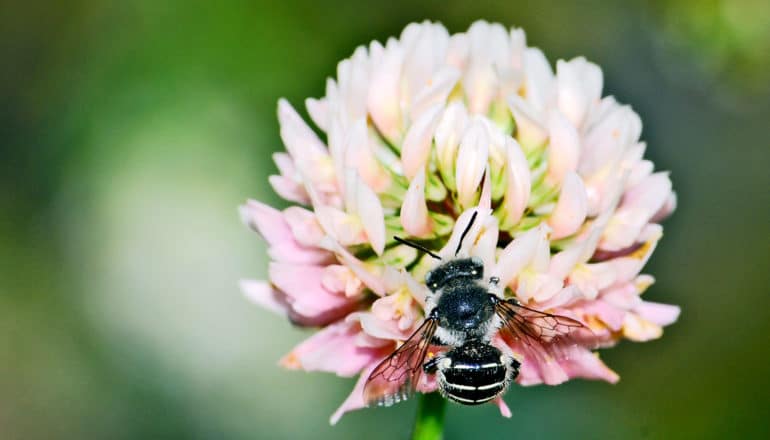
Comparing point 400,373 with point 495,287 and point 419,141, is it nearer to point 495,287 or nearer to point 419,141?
point 495,287

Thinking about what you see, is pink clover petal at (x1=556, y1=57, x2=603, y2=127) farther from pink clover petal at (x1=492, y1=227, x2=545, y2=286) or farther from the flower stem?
the flower stem

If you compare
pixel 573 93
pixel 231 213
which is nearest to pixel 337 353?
pixel 573 93

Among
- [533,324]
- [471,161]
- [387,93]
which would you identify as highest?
[387,93]

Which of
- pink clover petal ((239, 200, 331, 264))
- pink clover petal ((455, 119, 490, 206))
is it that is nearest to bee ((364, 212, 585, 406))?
pink clover petal ((455, 119, 490, 206))

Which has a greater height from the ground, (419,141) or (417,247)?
(419,141)

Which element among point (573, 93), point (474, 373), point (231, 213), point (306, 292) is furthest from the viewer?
point (231, 213)

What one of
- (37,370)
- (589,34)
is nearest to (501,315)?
(37,370)
